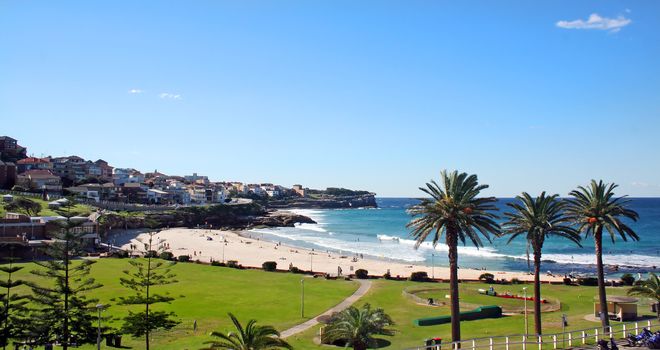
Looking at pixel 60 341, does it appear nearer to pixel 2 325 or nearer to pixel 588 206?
pixel 2 325

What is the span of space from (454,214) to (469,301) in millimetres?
19438

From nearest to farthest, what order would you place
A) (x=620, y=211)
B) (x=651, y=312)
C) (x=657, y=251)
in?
(x=620, y=211) < (x=651, y=312) < (x=657, y=251)

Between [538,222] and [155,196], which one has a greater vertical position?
[155,196]

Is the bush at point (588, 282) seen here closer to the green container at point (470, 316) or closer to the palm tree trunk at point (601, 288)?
the green container at point (470, 316)

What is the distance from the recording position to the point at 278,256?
82.2m

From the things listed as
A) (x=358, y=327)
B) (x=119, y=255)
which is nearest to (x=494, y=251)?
(x=119, y=255)

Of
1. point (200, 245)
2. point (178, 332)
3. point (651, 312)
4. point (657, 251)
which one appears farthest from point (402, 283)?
point (657, 251)

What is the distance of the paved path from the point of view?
32.3 metres

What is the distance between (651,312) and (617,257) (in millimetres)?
60051

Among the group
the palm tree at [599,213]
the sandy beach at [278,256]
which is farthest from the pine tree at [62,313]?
the sandy beach at [278,256]

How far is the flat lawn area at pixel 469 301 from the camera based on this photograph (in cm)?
3048

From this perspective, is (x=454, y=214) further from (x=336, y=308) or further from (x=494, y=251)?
(x=494, y=251)

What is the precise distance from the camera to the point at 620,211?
30.2 m

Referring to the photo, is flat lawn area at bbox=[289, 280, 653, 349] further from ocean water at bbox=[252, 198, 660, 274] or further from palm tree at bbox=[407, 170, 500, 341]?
ocean water at bbox=[252, 198, 660, 274]
